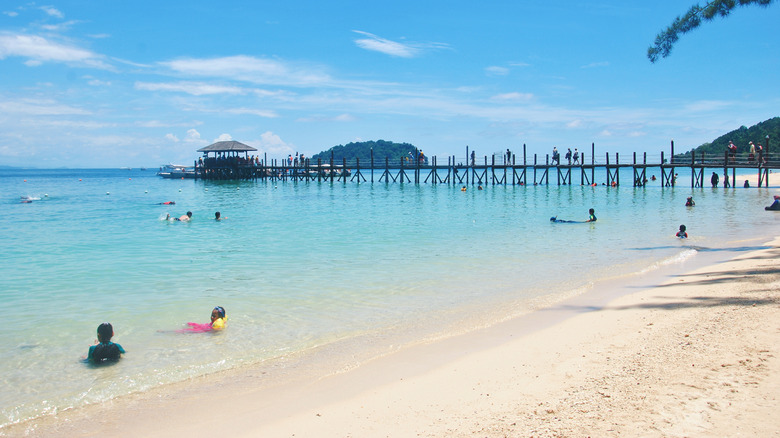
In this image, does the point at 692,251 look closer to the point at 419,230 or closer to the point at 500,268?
the point at 500,268

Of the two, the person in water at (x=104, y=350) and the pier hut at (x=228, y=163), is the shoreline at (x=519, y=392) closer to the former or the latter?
the person in water at (x=104, y=350)

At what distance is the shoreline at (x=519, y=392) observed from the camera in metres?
4.25

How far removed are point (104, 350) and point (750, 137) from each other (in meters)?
120

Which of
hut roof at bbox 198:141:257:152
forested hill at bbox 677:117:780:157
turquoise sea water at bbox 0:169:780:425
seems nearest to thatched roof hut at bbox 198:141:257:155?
hut roof at bbox 198:141:257:152

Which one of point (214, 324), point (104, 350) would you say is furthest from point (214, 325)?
point (104, 350)

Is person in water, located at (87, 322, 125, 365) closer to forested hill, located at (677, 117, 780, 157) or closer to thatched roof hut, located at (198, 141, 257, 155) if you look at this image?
thatched roof hut, located at (198, 141, 257, 155)

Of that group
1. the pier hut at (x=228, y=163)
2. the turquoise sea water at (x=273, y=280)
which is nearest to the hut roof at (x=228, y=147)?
the pier hut at (x=228, y=163)

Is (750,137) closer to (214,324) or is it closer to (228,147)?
(228,147)

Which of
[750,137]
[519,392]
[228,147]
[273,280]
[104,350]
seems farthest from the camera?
[750,137]

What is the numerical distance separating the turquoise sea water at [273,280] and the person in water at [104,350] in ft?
0.74

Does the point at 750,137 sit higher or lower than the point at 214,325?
higher

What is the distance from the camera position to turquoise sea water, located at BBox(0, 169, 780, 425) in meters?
6.73

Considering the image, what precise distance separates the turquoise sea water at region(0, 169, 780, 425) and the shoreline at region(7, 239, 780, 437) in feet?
2.45

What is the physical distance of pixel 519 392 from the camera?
502 cm
